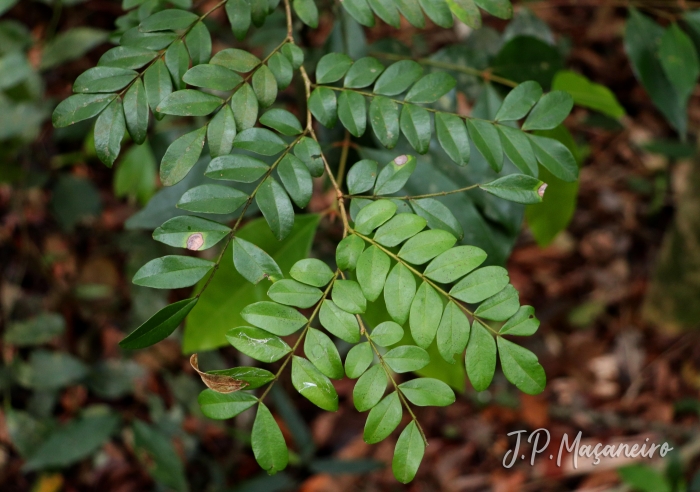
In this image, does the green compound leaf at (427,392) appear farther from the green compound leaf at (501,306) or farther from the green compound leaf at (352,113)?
A: the green compound leaf at (352,113)

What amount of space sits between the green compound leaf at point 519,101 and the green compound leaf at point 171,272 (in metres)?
0.47

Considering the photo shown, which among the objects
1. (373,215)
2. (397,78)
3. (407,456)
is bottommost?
Answer: (407,456)

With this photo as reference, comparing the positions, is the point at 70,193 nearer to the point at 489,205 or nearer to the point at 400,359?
the point at 489,205

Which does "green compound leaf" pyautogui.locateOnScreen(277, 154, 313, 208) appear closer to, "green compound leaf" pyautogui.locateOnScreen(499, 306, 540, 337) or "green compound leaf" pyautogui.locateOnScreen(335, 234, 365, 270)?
"green compound leaf" pyautogui.locateOnScreen(335, 234, 365, 270)

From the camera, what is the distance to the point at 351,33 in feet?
3.94

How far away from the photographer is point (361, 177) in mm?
762

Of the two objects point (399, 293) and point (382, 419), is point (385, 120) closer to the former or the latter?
point (399, 293)

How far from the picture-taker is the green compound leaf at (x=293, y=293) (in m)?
0.67

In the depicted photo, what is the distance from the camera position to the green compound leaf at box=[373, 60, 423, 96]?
2.71 feet

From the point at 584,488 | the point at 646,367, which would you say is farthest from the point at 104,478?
the point at 646,367

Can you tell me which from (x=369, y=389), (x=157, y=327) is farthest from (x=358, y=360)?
(x=157, y=327)

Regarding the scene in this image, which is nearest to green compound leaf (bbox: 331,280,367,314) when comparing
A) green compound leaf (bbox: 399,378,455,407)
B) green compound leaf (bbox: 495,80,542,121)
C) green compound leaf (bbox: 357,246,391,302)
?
green compound leaf (bbox: 357,246,391,302)

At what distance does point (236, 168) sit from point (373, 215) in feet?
0.61

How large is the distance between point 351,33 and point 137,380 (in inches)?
52.8
